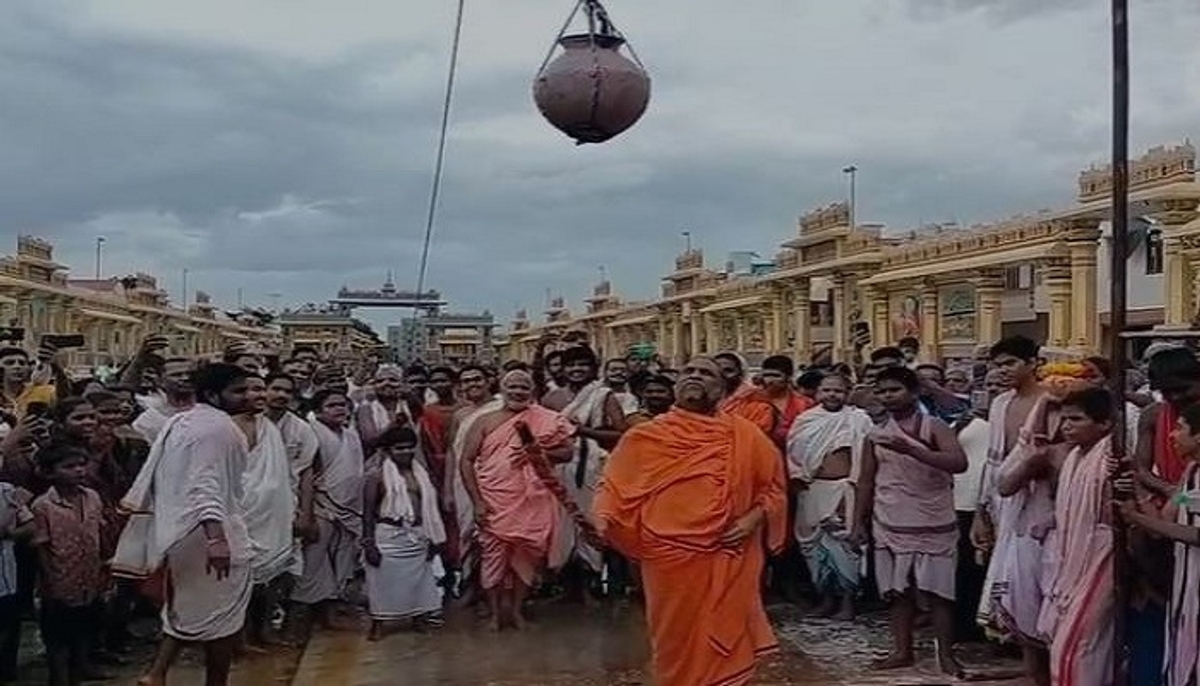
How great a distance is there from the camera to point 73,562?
6195 millimetres

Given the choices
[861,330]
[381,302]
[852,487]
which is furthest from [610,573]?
[381,302]

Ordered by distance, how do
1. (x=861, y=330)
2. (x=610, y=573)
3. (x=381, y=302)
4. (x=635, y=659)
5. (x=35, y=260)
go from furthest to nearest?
1. (x=35, y=260)
2. (x=381, y=302)
3. (x=861, y=330)
4. (x=610, y=573)
5. (x=635, y=659)

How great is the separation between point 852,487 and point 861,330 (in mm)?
13028

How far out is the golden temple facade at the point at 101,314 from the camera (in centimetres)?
3738

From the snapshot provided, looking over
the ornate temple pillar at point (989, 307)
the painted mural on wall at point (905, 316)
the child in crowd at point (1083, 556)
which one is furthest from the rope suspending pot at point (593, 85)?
the painted mural on wall at point (905, 316)

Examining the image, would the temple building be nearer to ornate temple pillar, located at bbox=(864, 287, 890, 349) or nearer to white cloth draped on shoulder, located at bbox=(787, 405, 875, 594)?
ornate temple pillar, located at bbox=(864, 287, 890, 349)

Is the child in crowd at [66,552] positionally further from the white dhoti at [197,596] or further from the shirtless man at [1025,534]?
the shirtless man at [1025,534]

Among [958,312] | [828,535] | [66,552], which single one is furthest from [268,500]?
[958,312]

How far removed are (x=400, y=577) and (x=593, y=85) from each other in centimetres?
322

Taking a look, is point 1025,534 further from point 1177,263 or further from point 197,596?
point 1177,263

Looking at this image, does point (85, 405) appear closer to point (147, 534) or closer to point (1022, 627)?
point (147, 534)

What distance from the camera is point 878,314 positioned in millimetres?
30250

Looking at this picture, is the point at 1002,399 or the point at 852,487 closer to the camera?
the point at 1002,399

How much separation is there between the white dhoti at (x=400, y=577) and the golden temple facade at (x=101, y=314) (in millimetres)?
21758
